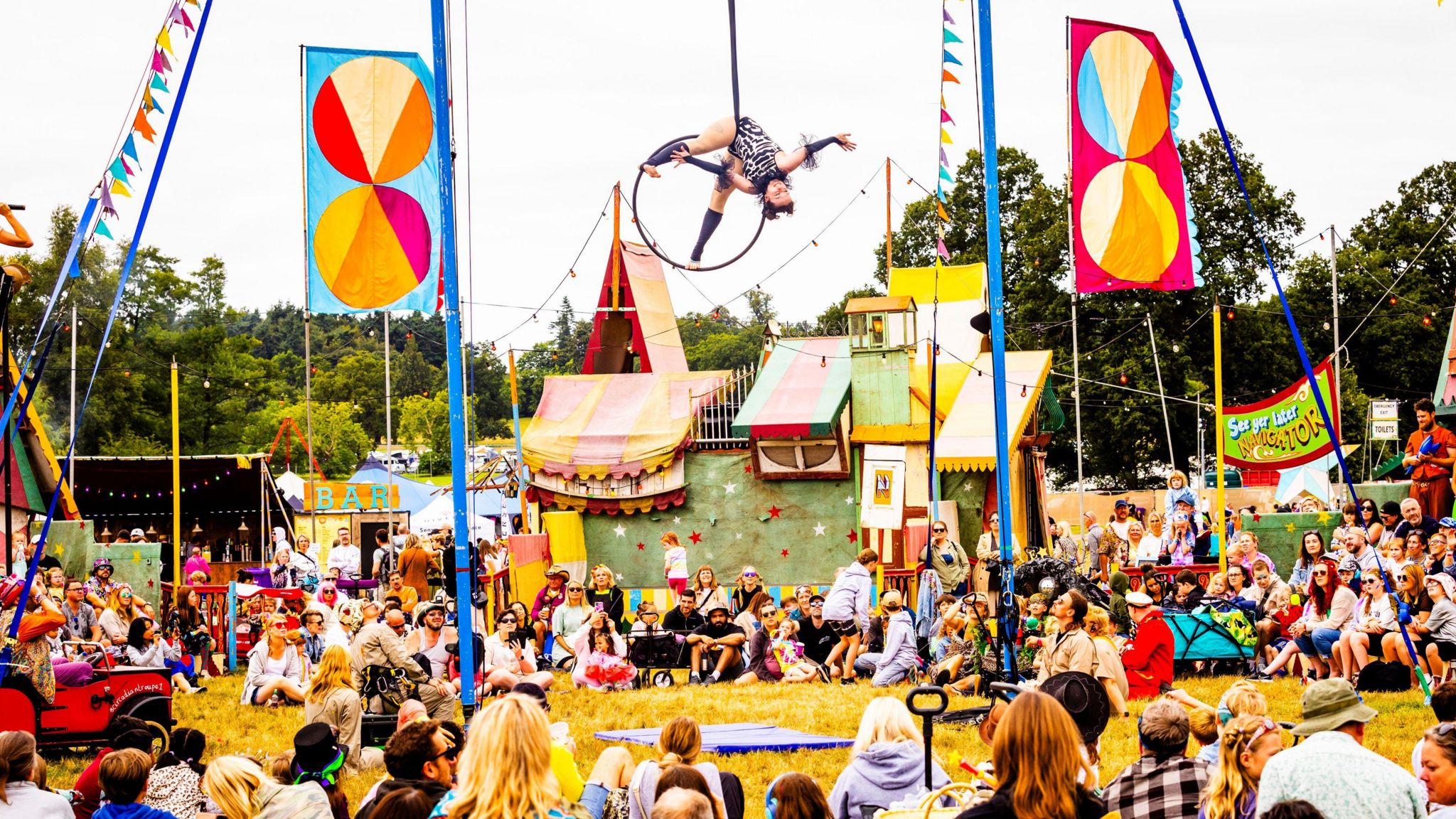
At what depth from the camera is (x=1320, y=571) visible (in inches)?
523

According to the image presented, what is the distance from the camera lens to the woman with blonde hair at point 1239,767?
575 cm

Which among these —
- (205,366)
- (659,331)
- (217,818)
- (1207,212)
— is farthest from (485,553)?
(205,366)

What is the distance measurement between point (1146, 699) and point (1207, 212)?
98.1ft

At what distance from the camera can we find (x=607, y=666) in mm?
14836

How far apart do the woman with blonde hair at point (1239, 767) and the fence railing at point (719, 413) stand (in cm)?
1714

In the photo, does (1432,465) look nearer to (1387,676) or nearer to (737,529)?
(1387,676)

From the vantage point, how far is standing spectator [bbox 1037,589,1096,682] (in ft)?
34.8

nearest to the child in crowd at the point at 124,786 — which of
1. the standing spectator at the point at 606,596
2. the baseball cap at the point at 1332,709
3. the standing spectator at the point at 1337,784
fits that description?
the standing spectator at the point at 1337,784

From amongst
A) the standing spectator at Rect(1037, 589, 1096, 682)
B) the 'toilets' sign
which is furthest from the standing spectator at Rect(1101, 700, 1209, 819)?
the 'toilets' sign

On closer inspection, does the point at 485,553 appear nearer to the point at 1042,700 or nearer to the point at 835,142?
the point at 835,142

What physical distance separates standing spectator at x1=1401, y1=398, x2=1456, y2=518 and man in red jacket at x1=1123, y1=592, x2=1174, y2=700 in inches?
190

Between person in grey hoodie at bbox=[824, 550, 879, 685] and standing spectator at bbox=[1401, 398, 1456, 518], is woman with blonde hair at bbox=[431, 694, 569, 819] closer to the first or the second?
person in grey hoodie at bbox=[824, 550, 879, 685]

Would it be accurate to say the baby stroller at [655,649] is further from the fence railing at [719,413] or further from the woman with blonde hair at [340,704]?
the fence railing at [719,413]

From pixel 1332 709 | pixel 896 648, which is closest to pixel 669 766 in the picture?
pixel 1332 709
